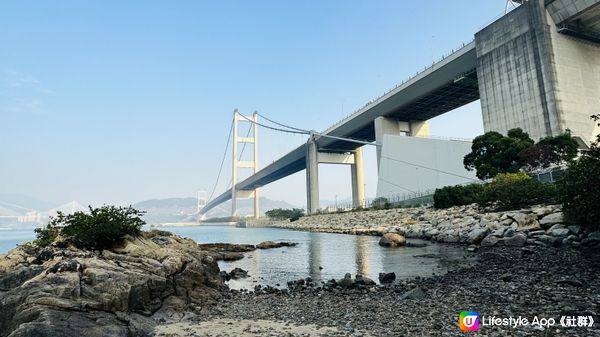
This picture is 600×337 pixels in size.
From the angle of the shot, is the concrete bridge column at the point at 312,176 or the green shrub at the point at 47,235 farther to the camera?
the concrete bridge column at the point at 312,176

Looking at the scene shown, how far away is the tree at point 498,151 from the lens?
2903cm

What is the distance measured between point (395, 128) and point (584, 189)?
48.8 metres

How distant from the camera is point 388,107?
5438 centimetres

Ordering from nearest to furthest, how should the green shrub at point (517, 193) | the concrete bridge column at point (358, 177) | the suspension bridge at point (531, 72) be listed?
the green shrub at point (517, 193)
the suspension bridge at point (531, 72)
the concrete bridge column at point (358, 177)

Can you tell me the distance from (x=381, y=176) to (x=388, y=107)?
37.0 ft

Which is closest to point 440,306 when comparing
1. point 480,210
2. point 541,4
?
point 480,210

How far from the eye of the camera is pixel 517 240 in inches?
555

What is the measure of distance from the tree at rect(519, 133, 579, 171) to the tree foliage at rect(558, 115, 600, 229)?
1655 centimetres

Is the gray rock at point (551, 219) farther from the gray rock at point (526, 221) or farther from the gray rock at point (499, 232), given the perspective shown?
the gray rock at point (499, 232)

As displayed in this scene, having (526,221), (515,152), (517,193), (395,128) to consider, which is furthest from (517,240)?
(395,128)

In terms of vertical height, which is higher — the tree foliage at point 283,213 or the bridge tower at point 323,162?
the bridge tower at point 323,162

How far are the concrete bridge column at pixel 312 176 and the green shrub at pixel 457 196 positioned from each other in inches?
1601

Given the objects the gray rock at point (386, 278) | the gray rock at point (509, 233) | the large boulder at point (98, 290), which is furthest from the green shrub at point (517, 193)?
the large boulder at point (98, 290)

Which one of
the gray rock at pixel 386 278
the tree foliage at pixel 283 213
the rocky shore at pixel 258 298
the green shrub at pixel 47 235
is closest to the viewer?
the rocky shore at pixel 258 298
